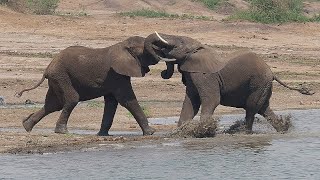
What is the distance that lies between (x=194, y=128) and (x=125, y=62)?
162 centimetres

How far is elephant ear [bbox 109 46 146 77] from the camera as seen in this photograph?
58.7 ft

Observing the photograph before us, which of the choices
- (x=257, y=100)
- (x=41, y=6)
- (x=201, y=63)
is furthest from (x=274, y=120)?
(x=41, y=6)

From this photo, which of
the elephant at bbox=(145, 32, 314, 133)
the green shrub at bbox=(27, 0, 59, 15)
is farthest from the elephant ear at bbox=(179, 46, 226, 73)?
the green shrub at bbox=(27, 0, 59, 15)

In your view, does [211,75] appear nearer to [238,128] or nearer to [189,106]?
[189,106]

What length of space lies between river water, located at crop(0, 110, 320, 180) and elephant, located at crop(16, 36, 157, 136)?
1.25 meters

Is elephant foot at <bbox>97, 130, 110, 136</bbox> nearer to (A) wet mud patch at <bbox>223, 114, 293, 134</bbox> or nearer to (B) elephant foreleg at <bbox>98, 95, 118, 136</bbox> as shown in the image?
(B) elephant foreleg at <bbox>98, 95, 118, 136</bbox>

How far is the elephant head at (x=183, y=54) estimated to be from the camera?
17.9 metres

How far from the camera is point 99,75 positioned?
18094mm

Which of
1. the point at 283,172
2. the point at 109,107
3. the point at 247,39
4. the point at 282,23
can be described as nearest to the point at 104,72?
the point at 109,107

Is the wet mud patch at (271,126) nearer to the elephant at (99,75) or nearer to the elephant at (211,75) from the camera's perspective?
the elephant at (211,75)

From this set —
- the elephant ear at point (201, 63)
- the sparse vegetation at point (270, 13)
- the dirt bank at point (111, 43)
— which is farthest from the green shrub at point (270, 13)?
the elephant ear at point (201, 63)

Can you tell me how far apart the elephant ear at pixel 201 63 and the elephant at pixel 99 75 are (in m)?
0.61

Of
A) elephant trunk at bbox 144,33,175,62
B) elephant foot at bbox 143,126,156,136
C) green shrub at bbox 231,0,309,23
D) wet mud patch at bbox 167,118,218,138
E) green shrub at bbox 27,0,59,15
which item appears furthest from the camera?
green shrub at bbox 27,0,59,15

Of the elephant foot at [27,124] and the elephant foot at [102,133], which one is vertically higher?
the elephant foot at [102,133]
